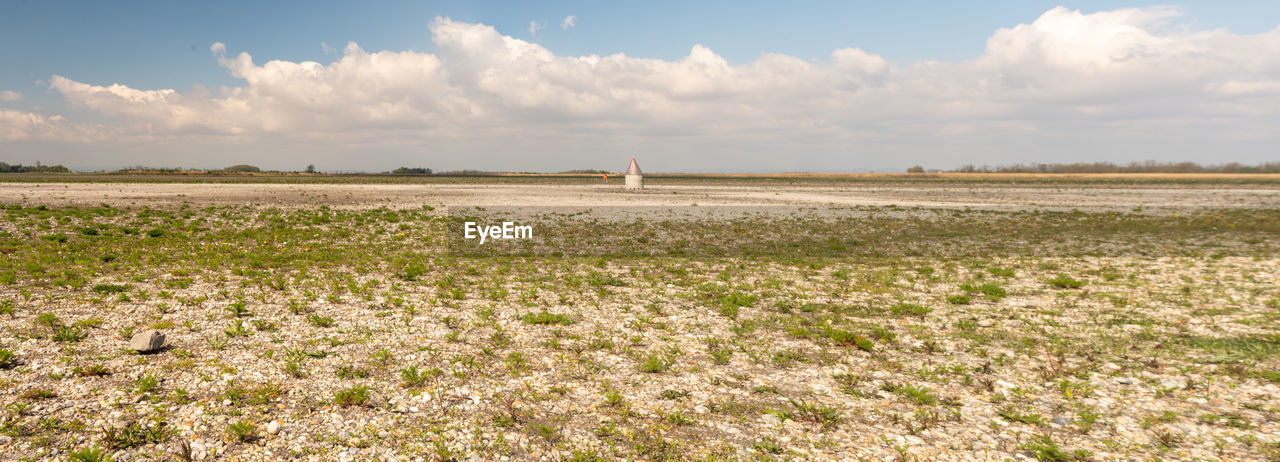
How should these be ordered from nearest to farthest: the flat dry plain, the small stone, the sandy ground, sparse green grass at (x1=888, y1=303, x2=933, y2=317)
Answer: the flat dry plain < the small stone < sparse green grass at (x1=888, y1=303, x2=933, y2=317) < the sandy ground

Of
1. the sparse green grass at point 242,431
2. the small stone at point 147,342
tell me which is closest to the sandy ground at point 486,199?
the small stone at point 147,342

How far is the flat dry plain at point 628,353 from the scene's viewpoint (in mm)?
6164

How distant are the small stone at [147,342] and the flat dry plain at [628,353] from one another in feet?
0.66

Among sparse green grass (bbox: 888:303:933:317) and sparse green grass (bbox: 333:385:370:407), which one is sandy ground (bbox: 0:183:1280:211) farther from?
sparse green grass (bbox: 333:385:370:407)

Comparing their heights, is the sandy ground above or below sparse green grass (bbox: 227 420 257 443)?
above

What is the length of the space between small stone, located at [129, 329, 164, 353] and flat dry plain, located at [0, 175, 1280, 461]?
7.9 inches

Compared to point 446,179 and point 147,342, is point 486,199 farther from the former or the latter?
point 446,179

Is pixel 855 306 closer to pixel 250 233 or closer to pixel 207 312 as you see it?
pixel 207 312

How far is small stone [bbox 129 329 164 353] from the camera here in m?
8.37

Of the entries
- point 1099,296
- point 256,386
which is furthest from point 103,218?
point 1099,296

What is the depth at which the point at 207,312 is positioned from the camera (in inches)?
429

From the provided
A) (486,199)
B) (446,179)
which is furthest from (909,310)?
(446,179)

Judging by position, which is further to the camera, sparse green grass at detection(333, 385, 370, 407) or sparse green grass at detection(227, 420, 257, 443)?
sparse green grass at detection(333, 385, 370, 407)

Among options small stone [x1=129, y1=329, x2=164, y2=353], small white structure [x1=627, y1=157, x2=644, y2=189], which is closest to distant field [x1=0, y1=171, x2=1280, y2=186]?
small white structure [x1=627, y1=157, x2=644, y2=189]
